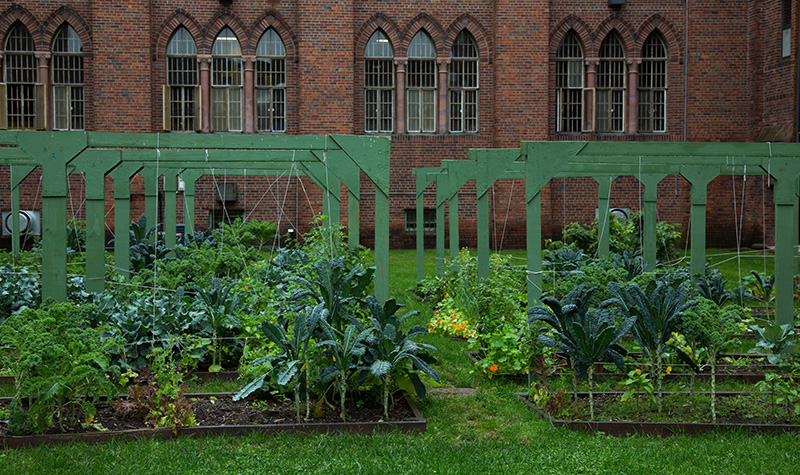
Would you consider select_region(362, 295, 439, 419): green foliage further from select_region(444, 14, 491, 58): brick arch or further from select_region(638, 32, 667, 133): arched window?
select_region(638, 32, 667, 133): arched window

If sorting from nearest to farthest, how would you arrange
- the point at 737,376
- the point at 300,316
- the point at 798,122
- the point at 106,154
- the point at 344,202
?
the point at 300,316, the point at 737,376, the point at 106,154, the point at 798,122, the point at 344,202

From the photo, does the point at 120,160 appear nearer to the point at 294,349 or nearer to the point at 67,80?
the point at 294,349

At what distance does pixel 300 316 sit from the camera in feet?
20.6

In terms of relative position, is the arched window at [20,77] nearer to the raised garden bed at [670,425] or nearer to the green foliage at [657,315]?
the green foliage at [657,315]

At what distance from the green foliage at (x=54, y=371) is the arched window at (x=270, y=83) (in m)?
16.9

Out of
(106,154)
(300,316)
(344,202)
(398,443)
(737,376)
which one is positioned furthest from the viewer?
(344,202)

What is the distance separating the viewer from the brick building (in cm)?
2158

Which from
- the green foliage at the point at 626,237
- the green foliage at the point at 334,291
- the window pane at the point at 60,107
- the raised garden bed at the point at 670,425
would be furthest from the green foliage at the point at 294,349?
the window pane at the point at 60,107

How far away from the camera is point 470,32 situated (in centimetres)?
2280

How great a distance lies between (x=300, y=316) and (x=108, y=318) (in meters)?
2.83

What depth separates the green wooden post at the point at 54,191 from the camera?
762cm

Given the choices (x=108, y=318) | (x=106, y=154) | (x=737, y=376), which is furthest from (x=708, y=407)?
(x=106, y=154)

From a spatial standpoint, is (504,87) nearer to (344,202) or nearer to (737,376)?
(344,202)

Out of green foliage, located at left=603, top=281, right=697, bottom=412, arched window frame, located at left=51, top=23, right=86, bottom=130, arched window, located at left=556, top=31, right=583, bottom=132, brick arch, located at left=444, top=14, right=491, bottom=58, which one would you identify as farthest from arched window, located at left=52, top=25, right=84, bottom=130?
green foliage, located at left=603, top=281, right=697, bottom=412
